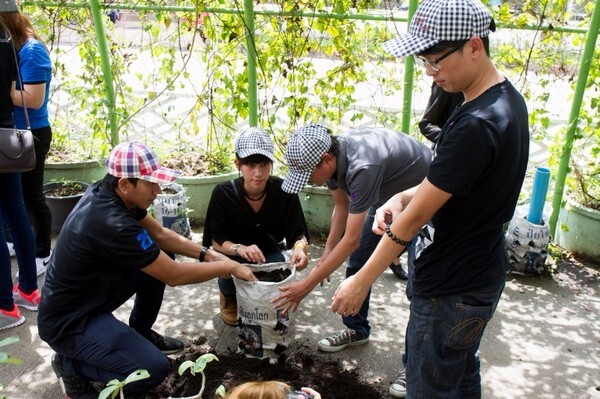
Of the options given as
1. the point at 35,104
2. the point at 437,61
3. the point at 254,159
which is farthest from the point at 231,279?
the point at 437,61

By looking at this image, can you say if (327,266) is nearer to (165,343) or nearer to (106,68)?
(165,343)

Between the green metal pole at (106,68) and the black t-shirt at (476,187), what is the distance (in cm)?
359

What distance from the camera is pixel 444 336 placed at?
1.97 meters

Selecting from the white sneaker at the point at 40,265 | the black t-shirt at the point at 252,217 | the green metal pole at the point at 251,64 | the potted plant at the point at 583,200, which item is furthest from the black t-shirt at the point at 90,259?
the potted plant at the point at 583,200

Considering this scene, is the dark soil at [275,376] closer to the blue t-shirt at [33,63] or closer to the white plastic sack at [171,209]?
the white plastic sack at [171,209]

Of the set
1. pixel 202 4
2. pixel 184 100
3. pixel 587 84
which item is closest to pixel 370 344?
pixel 587 84

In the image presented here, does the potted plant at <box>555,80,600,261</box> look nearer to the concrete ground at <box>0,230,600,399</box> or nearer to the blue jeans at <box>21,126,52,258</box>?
the concrete ground at <box>0,230,600,399</box>

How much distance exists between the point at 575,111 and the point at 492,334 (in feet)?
5.94

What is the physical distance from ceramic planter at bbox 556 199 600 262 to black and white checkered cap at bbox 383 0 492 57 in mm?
3105

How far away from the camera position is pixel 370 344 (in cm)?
335

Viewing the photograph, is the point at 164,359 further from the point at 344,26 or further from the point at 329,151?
the point at 344,26

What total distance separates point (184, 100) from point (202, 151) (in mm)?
3814

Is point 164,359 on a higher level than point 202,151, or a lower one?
lower

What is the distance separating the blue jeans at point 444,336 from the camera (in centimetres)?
193
